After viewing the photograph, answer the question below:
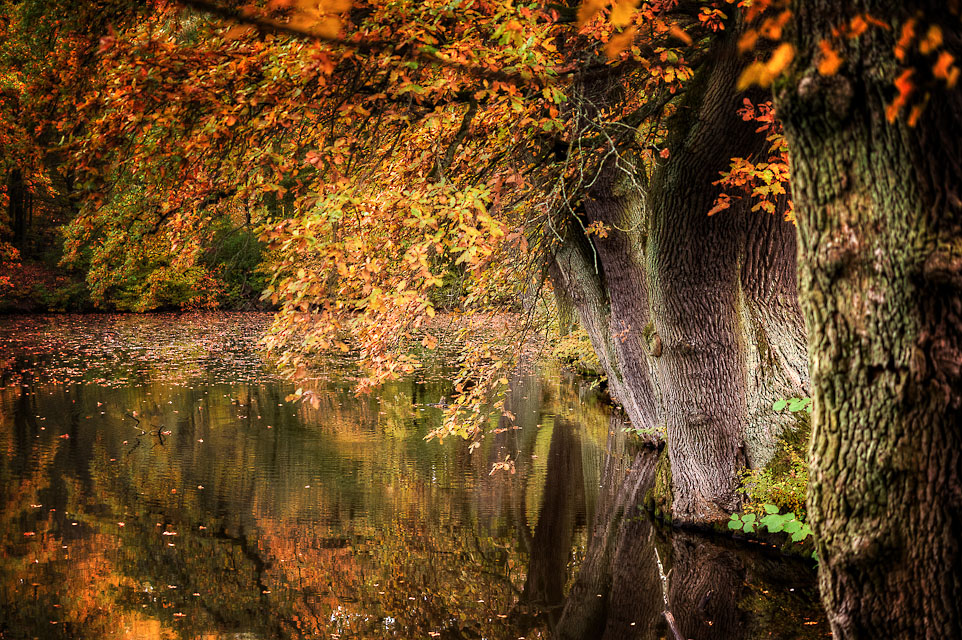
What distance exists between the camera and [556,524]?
8.84 meters

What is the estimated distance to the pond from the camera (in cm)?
618

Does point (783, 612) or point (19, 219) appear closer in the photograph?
point (783, 612)

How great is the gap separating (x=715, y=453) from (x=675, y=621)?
6.62 ft

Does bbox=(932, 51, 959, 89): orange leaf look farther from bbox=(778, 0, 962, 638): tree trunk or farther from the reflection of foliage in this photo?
the reflection of foliage

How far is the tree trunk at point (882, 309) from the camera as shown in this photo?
2.46 meters

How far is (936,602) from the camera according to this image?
2.69 meters

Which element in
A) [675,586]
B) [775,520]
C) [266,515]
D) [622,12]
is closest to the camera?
[622,12]

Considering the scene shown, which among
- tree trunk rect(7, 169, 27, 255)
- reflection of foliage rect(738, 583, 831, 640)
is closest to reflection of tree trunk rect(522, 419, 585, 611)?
reflection of foliage rect(738, 583, 831, 640)

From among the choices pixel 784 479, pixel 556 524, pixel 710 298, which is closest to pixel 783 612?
pixel 784 479

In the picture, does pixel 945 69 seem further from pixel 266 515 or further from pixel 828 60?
pixel 266 515

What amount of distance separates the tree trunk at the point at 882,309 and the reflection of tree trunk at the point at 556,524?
14.2 ft

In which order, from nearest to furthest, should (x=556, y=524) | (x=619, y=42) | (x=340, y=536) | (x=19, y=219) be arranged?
(x=619, y=42) → (x=340, y=536) → (x=556, y=524) → (x=19, y=219)

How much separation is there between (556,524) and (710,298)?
3.08m

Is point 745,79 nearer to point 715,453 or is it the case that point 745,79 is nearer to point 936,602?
point 936,602
